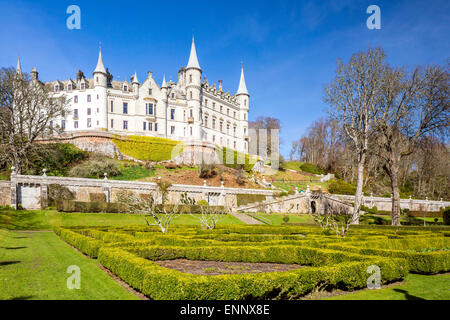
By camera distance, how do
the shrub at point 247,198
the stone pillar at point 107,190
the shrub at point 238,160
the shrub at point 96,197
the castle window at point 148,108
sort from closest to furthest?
1. the shrub at point 96,197
2. the stone pillar at point 107,190
3. the shrub at point 247,198
4. the castle window at point 148,108
5. the shrub at point 238,160

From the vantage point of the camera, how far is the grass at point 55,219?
23703 mm

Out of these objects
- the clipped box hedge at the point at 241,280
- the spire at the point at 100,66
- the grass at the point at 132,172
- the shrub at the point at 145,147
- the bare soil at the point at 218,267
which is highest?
the spire at the point at 100,66

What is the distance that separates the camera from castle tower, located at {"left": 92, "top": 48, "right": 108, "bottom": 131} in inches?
2074

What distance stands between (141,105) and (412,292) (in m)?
52.9

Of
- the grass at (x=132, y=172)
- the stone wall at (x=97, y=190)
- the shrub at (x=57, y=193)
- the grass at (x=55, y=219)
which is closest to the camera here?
the grass at (x=55, y=219)

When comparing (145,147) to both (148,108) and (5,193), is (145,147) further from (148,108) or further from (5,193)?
(5,193)

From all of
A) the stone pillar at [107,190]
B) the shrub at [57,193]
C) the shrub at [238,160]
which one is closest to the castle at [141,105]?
the shrub at [238,160]

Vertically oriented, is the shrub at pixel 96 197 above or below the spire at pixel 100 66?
below

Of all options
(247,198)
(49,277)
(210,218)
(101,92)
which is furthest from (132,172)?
(49,277)

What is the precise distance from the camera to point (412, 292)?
894 centimetres

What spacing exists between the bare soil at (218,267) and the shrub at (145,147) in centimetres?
3949

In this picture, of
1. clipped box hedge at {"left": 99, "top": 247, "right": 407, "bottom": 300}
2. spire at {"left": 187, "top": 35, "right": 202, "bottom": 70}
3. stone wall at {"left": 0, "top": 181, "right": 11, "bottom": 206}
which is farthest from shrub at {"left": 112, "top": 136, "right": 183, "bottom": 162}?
clipped box hedge at {"left": 99, "top": 247, "right": 407, "bottom": 300}

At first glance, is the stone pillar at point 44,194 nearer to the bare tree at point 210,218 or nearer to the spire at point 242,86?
the bare tree at point 210,218

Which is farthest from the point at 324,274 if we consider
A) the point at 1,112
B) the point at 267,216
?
the point at 1,112
